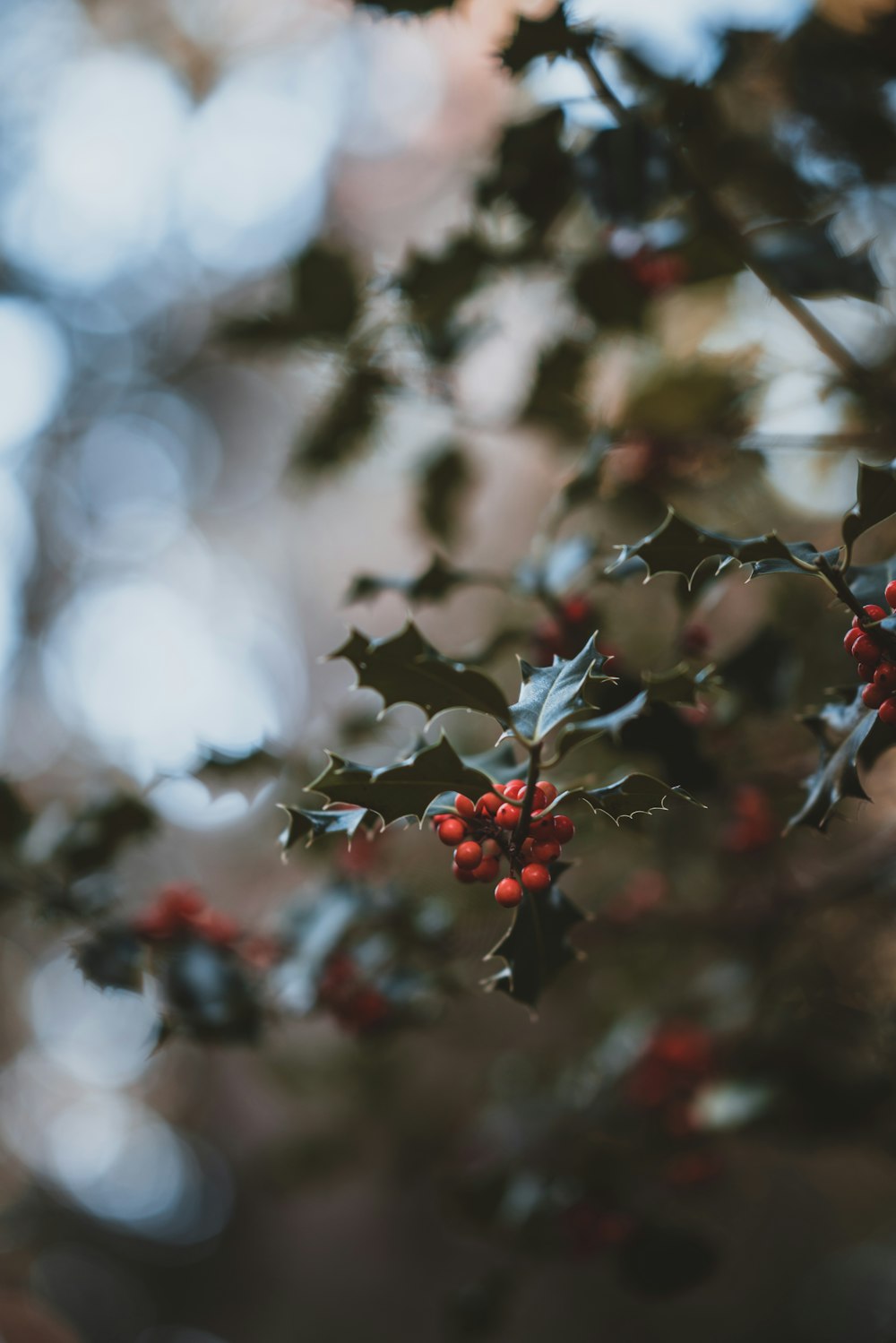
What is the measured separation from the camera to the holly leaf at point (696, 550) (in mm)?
562

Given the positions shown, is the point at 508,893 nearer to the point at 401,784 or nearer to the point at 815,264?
the point at 401,784

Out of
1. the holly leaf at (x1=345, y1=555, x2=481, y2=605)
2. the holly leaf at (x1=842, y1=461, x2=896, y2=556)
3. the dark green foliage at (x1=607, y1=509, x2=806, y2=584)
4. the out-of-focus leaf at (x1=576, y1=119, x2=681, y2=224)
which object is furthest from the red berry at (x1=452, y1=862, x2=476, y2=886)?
the out-of-focus leaf at (x1=576, y1=119, x2=681, y2=224)

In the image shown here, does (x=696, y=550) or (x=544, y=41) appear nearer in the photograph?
(x=696, y=550)

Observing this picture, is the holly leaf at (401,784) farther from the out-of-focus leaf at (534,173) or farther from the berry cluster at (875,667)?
the out-of-focus leaf at (534,173)

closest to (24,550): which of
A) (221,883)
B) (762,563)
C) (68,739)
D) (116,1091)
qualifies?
(68,739)

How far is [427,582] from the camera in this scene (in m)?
0.98

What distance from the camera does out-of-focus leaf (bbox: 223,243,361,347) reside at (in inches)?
47.1

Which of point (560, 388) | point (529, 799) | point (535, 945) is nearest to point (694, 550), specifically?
point (529, 799)

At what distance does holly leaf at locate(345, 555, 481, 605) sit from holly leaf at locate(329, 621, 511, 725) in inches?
13.2

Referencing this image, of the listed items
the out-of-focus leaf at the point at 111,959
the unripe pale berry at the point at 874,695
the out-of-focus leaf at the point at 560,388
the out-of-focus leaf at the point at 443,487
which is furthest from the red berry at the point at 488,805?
the out-of-focus leaf at the point at 443,487

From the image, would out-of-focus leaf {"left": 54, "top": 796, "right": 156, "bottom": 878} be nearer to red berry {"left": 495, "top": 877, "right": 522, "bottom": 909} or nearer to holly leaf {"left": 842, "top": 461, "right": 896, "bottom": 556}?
red berry {"left": 495, "top": 877, "right": 522, "bottom": 909}

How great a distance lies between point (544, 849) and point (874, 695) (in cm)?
23

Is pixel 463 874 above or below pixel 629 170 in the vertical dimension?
below

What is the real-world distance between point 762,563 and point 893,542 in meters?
0.83
